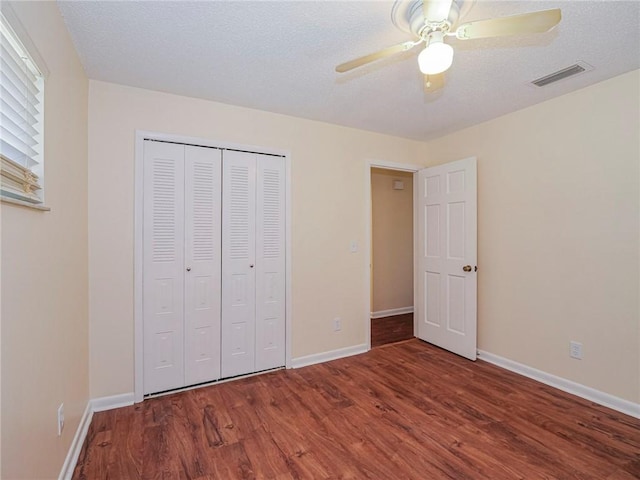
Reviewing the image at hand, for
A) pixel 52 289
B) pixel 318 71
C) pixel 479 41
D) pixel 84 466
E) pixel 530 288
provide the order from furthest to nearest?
pixel 530 288 < pixel 318 71 < pixel 479 41 < pixel 84 466 < pixel 52 289

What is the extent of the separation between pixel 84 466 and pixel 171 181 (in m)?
1.89

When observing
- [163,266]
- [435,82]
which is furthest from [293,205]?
[435,82]

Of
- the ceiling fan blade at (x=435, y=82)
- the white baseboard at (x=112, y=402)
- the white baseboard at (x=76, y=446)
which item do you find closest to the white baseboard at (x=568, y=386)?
the ceiling fan blade at (x=435, y=82)

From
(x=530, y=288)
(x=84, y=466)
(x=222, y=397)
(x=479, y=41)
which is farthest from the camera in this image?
(x=530, y=288)

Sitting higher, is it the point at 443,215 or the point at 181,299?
the point at 443,215

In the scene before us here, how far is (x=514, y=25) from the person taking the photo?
1.25 metres

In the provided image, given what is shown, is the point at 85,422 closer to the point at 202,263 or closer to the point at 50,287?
the point at 50,287

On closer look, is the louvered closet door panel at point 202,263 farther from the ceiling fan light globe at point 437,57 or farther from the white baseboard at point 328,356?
the ceiling fan light globe at point 437,57

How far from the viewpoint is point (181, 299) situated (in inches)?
98.7

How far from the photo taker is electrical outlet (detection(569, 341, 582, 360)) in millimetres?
2420

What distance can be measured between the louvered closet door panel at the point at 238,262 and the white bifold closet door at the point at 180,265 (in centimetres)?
7

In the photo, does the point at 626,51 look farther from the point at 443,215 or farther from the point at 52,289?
the point at 52,289

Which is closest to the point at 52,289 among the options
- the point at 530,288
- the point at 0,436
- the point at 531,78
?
the point at 0,436

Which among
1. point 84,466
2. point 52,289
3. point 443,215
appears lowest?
Answer: point 84,466
